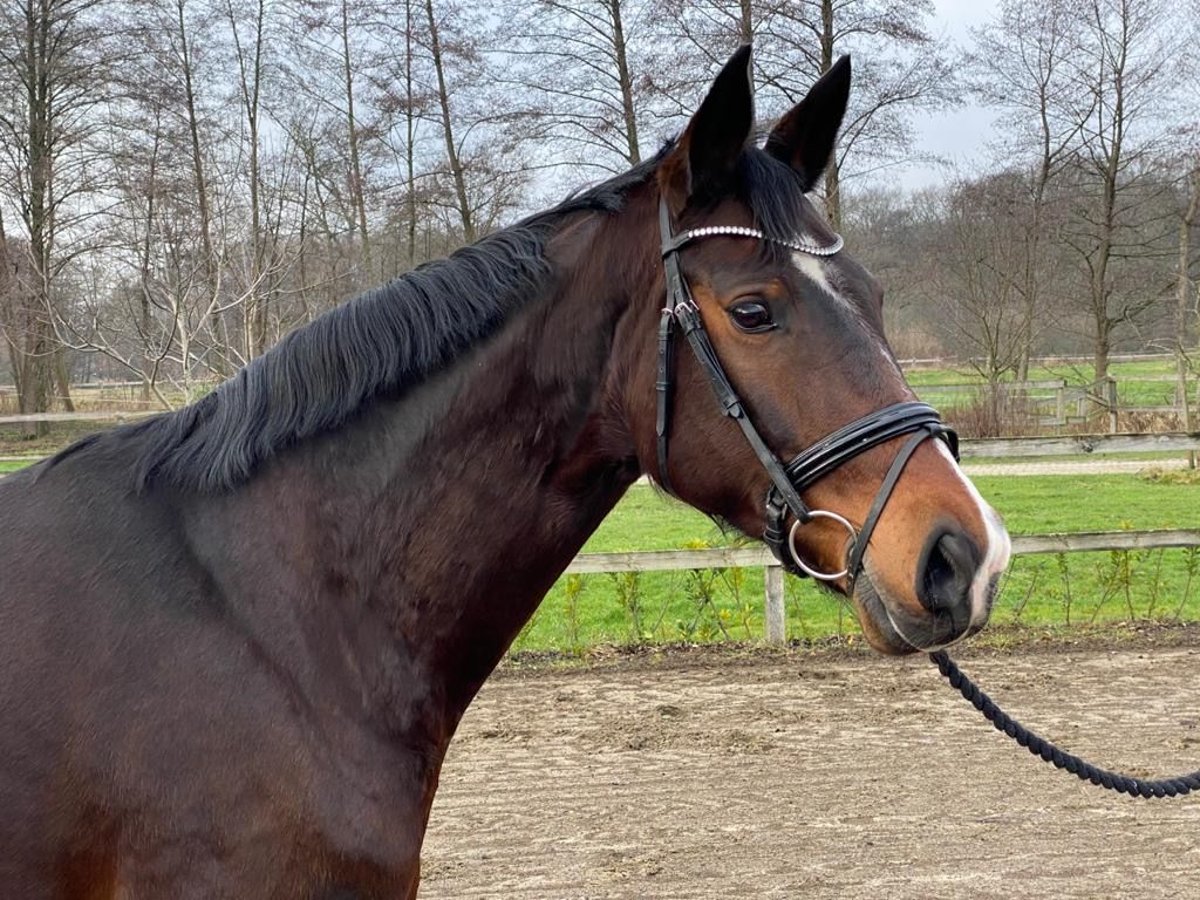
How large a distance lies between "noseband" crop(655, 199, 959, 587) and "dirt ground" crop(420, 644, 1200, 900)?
2.90 m

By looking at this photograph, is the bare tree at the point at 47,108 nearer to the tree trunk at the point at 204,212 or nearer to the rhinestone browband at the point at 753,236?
the tree trunk at the point at 204,212


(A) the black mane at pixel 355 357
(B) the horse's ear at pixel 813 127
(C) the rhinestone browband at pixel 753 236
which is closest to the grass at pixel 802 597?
(B) the horse's ear at pixel 813 127

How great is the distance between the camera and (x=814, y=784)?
5.19 m

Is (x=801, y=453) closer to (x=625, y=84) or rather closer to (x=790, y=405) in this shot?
(x=790, y=405)

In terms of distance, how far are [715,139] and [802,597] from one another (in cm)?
743

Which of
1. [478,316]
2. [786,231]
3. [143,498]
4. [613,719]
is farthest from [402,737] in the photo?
[613,719]

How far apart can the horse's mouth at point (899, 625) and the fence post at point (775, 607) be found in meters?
5.84

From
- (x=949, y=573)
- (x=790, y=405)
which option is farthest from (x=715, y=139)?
(x=949, y=573)

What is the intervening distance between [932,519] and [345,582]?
1162 millimetres

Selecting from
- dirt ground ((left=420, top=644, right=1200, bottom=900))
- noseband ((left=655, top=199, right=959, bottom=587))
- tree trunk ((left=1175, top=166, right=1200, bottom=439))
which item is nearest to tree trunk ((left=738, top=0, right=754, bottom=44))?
tree trunk ((left=1175, top=166, right=1200, bottom=439))

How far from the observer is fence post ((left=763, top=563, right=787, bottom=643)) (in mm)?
7543

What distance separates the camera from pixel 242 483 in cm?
199

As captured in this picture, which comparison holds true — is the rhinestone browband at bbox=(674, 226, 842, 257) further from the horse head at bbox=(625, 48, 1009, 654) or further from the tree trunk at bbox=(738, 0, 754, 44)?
the tree trunk at bbox=(738, 0, 754, 44)

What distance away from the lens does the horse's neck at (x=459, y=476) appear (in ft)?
6.50
